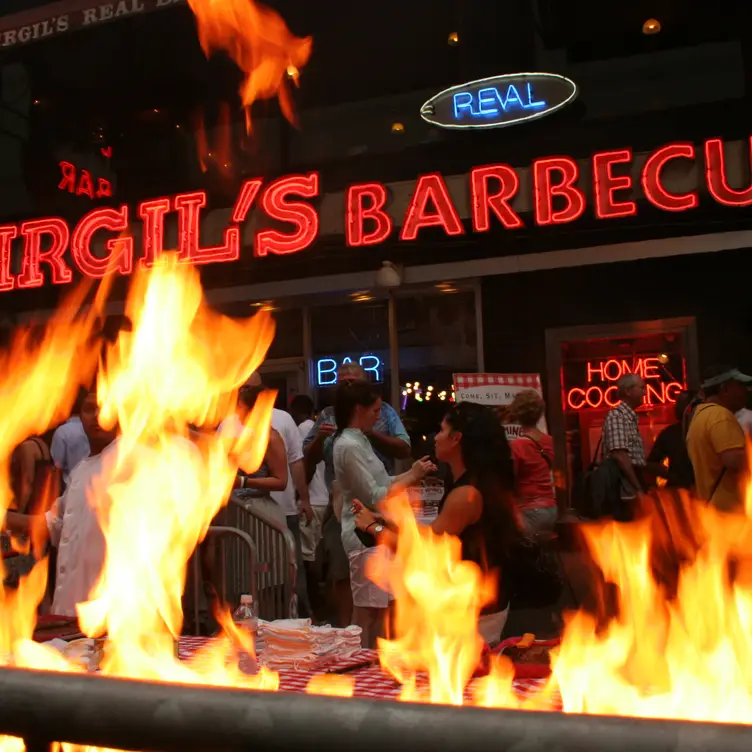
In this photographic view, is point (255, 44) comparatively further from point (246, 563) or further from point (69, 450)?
point (246, 563)

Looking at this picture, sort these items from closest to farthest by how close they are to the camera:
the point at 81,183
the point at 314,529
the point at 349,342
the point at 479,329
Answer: the point at 314,529
the point at 479,329
the point at 349,342
the point at 81,183

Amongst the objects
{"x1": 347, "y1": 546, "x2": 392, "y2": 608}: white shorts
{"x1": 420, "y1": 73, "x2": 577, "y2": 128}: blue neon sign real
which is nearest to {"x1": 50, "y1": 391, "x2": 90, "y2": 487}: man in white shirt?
{"x1": 347, "y1": 546, "x2": 392, "y2": 608}: white shorts

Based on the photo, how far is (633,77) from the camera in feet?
35.3

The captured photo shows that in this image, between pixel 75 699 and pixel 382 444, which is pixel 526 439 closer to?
pixel 382 444

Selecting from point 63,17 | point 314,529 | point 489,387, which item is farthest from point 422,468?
point 63,17

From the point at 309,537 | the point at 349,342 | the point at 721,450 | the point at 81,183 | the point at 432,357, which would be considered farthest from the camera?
the point at 81,183

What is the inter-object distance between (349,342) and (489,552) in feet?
24.0

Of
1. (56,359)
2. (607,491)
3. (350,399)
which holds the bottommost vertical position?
(607,491)

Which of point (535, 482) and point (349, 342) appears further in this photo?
point (349, 342)

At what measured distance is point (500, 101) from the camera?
10.8 metres

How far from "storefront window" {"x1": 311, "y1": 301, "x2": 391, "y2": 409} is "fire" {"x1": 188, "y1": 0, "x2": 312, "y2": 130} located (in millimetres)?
3274

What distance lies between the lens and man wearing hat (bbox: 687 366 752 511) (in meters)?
5.12

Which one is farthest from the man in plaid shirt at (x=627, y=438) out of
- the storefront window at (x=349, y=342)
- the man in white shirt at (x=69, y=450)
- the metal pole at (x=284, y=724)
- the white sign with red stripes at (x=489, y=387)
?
the metal pole at (x=284, y=724)

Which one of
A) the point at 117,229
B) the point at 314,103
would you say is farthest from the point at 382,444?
the point at 314,103
